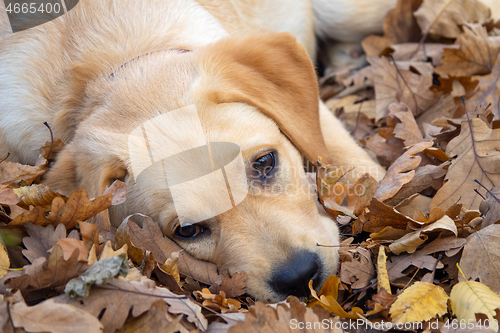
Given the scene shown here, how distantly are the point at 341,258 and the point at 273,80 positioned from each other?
Result: 46.9 inches

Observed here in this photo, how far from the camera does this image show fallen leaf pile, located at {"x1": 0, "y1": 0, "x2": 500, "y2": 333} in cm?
168

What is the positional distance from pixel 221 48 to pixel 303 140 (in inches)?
30.0

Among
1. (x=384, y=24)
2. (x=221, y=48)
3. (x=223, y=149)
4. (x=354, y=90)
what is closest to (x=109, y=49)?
(x=221, y=48)

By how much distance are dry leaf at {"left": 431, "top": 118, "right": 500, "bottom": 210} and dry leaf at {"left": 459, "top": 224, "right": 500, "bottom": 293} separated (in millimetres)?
345

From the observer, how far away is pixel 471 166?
8.04ft

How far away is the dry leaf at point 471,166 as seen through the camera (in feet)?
7.80

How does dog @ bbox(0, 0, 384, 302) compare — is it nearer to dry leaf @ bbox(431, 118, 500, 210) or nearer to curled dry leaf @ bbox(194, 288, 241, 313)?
curled dry leaf @ bbox(194, 288, 241, 313)

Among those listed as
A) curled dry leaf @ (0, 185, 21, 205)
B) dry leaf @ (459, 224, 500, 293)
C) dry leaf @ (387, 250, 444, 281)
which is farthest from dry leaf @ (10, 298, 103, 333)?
dry leaf @ (459, 224, 500, 293)

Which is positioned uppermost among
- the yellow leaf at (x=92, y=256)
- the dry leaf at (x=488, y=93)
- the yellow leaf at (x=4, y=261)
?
the yellow leaf at (x=4, y=261)

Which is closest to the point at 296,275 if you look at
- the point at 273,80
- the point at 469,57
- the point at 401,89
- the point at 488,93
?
the point at 273,80

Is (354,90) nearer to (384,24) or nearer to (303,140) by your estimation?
(384,24)

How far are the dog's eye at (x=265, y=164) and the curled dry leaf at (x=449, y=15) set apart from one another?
246cm

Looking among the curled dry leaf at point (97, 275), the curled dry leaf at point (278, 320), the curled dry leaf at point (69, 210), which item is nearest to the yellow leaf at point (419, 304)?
the curled dry leaf at point (278, 320)

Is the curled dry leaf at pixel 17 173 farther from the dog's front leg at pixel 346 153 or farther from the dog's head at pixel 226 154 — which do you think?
the dog's front leg at pixel 346 153
